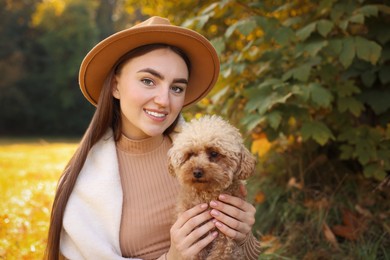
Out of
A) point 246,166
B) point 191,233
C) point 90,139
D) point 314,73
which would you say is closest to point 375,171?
point 314,73

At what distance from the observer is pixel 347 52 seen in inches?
128

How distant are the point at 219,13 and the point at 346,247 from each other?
2.36 meters

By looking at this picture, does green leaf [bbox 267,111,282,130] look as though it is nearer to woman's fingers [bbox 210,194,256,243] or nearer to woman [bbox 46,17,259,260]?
woman [bbox 46,17,259,260]

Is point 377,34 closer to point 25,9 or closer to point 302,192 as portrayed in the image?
point 302,192

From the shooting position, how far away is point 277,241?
4.19 m

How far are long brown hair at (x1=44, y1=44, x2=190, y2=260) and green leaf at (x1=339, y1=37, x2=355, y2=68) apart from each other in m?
1.25

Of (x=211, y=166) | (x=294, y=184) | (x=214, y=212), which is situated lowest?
(x=294, y=184)

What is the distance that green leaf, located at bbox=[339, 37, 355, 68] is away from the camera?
10.6 ft

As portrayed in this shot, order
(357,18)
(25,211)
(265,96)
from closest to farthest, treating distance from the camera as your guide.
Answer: (357,18) < (265,96) < (25,211)

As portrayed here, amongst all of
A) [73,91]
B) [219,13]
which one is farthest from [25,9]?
[219,13]

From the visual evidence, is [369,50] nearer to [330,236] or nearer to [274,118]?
[274,118]

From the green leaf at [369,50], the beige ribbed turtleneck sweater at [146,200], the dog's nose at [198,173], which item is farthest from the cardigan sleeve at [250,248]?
the green leaf at [369,50]

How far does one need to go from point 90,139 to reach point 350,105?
2225mm

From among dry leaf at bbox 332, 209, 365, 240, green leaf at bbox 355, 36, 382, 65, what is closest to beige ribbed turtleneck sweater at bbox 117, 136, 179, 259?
green leaf at bbox 355, 36, 382, 65
